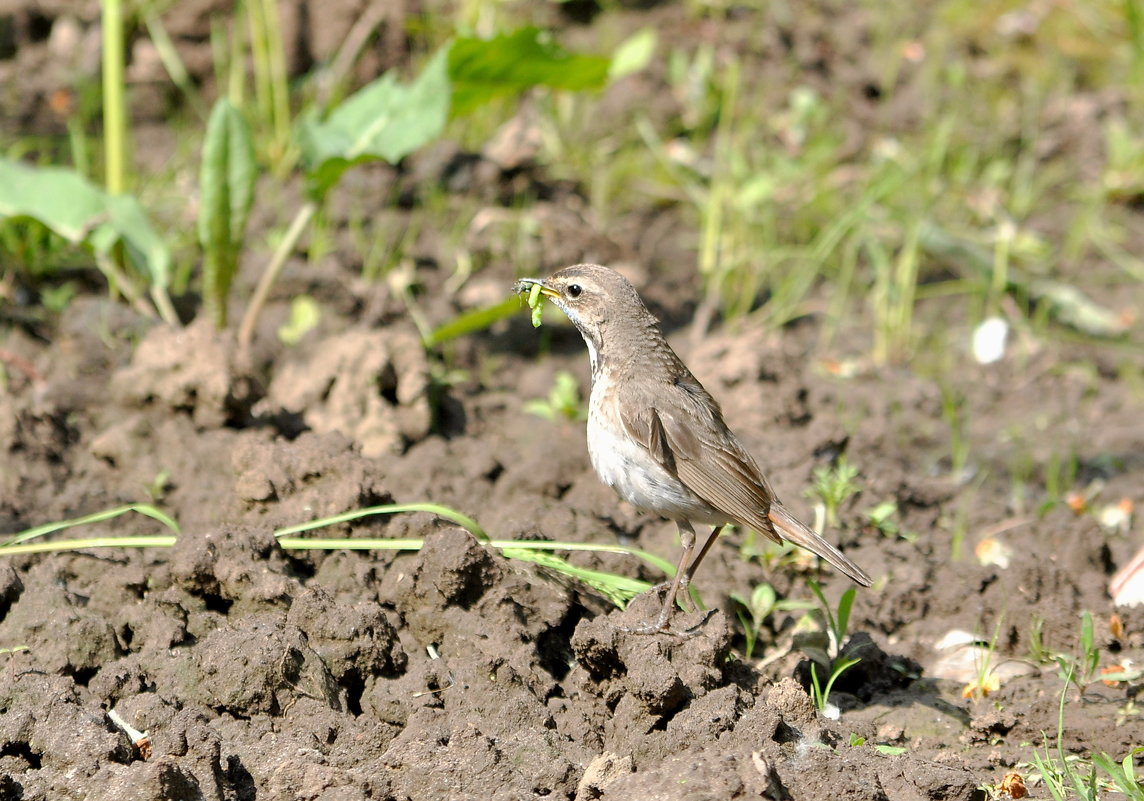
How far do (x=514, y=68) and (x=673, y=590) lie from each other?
11.7ft

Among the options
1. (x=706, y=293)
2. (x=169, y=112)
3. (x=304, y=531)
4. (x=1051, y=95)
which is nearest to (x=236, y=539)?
(x=304, y=531)

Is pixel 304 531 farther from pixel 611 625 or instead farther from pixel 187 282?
pixel 187 282

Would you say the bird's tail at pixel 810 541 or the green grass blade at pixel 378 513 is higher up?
the green grass blade at pixel 378 513

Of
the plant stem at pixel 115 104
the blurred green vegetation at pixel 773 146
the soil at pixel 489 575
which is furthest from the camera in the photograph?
the blurred green vegetation at pixel 773 146

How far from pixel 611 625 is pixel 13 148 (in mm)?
5382

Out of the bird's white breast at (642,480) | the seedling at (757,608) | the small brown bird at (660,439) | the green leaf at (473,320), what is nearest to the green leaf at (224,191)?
the green leaf at (473,320)

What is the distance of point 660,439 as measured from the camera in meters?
4.75

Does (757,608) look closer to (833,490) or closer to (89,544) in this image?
(833,490)

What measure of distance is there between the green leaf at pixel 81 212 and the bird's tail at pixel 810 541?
326 centimetres

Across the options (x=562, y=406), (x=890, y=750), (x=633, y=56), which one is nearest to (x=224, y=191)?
(x=562, y=406)

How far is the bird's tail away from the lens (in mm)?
4430

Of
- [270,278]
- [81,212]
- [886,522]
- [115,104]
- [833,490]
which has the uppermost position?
[115,104]

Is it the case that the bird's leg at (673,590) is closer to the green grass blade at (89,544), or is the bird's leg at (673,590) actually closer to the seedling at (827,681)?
the seedling at (827,681)

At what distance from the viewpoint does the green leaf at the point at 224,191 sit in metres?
5.95
